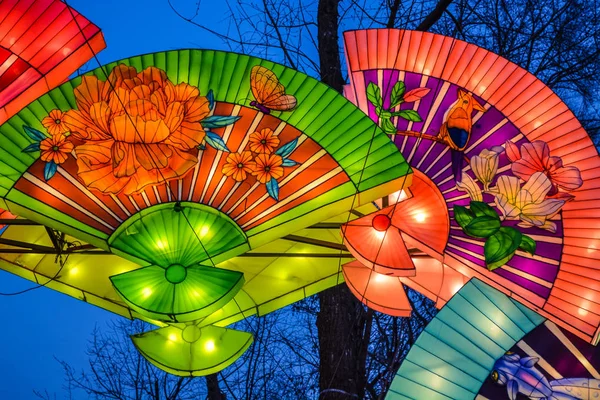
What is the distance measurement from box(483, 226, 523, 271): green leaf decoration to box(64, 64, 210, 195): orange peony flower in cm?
131

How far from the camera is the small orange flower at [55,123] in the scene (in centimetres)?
260

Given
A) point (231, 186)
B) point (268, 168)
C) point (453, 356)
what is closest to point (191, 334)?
point (231, 186)

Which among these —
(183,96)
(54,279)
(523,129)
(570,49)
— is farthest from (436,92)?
(570,49)

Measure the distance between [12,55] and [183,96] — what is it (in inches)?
32.5

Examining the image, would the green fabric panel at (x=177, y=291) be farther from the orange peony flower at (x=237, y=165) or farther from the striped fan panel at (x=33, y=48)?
the striped fan panel at (x=33, y=48)

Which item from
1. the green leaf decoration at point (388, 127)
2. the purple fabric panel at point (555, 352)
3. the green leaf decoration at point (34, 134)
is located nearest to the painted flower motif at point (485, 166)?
the green leaf decoration at point (388, 127)

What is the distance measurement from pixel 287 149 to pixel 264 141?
4.1 inches

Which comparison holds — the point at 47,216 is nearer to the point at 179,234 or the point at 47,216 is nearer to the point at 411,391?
the point at 179,234

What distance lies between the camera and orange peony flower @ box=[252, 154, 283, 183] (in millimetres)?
2709

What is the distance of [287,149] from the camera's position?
2746 mm

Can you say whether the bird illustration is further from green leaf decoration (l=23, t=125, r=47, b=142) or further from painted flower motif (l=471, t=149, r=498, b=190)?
green leaf decoration (l=23, t=125, r=47, b=142)

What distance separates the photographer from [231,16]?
4566 mm

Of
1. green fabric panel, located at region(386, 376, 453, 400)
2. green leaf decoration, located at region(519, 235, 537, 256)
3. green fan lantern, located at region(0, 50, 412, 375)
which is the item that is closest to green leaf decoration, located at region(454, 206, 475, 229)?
green leaf decoration, located at region(519, 235, 537, 256)

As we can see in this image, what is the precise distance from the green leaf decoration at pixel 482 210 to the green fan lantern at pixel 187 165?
1.54 ft
